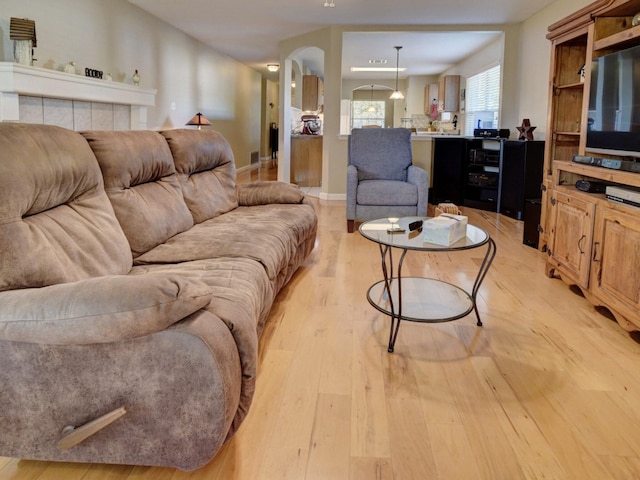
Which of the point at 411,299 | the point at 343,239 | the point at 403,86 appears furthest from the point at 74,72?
the point at 403,86

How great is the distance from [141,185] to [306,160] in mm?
6539

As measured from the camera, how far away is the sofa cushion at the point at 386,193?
4945mm

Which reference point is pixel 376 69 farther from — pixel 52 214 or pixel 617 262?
pixel 52 214

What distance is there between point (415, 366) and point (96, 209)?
4.86 ft

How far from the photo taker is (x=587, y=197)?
9.73ft

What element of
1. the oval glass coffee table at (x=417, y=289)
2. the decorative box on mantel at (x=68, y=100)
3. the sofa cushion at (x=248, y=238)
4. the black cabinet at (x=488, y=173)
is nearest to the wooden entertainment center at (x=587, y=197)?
the oval glass coffee table at (x=417, y=289)

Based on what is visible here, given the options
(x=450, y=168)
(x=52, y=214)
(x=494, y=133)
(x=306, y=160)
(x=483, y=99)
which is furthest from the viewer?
(x=306, y=160)

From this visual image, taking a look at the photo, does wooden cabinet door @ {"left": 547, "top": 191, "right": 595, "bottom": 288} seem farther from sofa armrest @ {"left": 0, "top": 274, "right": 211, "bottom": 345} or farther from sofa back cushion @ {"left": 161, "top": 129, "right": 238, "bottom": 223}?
sofa armrest @ {"left": 0, "top": 274, "right": 211, "bottom": 345}

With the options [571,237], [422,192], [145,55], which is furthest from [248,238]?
[145,55]

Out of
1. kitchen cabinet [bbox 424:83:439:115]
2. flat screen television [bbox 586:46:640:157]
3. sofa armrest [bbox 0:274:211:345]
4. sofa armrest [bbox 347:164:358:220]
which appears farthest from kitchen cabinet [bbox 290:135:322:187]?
sofa armrest [bbox 0:274:211:345]

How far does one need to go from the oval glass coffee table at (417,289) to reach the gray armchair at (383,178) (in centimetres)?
168

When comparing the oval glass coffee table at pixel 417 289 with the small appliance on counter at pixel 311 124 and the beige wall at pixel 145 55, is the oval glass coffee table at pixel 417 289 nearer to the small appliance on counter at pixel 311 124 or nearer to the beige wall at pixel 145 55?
the beige wall at pixel 145 55

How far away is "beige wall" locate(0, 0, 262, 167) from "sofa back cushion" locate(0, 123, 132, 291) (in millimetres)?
2860

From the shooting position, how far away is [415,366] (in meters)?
2.27
